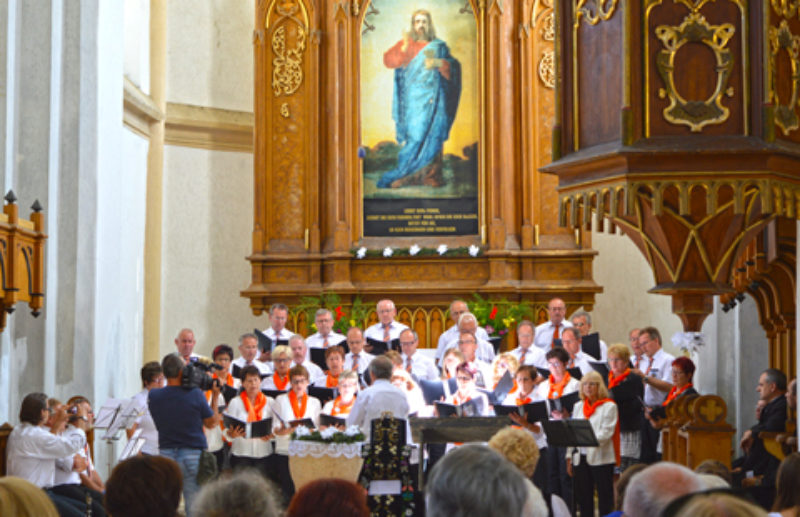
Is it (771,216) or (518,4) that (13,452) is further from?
(518,4)

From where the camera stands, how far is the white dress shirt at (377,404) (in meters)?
8.48

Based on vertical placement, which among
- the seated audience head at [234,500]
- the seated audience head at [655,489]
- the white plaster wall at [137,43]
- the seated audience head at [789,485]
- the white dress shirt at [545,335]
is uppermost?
the white plaster wall at [137,43]

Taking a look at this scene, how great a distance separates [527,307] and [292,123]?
363cm

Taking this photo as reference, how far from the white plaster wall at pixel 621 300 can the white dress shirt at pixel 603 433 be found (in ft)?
20.2

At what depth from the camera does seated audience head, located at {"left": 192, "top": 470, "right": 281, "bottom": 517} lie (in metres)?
3.06

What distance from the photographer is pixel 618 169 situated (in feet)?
21.6

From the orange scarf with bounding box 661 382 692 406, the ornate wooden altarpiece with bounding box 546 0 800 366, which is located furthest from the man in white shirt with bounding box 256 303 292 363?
the ornate wooden altarpiece with bounding box 546 0 800 366

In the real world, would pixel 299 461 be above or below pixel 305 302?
below

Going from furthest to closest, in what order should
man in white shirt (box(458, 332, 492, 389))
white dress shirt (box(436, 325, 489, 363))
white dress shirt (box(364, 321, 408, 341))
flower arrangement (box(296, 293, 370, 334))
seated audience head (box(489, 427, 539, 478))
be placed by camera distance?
flower arrangement (box(296, 293, 370, 334)) < white dress shirt (box(364, 321, 408, 341)) < white dress shirt (box(436, 325, 489, 363)) < man in white shirt (box(458, 332, 492, 389)) < seated audience head (box(489, 427, 539, 478))

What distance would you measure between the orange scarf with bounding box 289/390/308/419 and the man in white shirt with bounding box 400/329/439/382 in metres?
1.55

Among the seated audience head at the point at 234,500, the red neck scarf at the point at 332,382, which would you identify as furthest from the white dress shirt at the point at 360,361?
the seated audience head at the point at 234,500

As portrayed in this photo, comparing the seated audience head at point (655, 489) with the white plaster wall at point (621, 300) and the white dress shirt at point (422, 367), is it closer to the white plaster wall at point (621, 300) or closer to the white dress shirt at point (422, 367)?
the white dress shirt at point (422, 367)

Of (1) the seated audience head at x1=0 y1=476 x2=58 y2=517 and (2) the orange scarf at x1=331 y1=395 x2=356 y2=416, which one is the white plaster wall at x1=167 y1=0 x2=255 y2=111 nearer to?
(2) the orange scarf at x1=331 y1=395 x2=356 y2=416

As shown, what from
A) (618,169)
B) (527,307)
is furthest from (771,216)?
(527,307)
